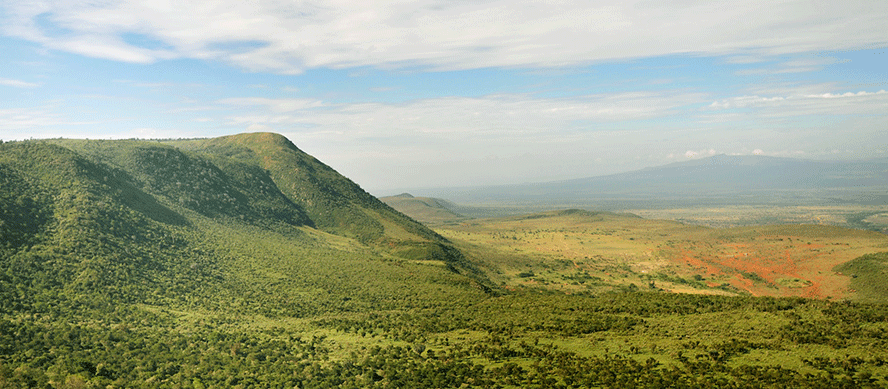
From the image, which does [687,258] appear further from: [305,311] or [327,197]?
[305,311]

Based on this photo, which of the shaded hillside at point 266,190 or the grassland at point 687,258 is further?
the shaded hillside at point 266,190

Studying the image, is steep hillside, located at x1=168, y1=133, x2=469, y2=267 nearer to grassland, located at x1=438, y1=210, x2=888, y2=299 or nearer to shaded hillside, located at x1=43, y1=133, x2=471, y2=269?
shaded hillside, located at x1=43, y1=133, x2=471, y2=269

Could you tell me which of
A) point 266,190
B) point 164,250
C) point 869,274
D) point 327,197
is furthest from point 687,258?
point 164,250

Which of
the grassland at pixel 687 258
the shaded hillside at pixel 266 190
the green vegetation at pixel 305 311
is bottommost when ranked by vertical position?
the grassland at pixel 687 258

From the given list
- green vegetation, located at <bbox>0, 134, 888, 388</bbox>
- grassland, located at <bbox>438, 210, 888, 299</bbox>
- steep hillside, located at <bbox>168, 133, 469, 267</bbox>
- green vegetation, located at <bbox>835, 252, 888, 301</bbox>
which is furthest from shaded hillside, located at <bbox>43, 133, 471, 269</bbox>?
green vegetation, located at <bbox>835, 252, 888, 301</bbox>

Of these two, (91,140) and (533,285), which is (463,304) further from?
(91,140)

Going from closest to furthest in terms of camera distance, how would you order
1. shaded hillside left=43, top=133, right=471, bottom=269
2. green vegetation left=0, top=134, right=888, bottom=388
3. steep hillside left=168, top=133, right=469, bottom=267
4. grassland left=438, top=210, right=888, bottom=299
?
green vegetation left=0, top=134, right=888, bottom=388
grassland left=438, top=210, right=888, bottom=299
shaded hillside left=43, top=133, right=471, bottom=269
steep hillside left=168, top=133, right=469, bottom=267

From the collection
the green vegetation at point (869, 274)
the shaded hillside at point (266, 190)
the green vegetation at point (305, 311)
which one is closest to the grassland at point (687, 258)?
the green vegetation at point (869, 274)

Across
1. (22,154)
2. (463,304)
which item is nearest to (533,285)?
(463,304)

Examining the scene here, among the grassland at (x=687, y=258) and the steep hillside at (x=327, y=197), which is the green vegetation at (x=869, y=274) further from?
the steep hillside at (x=327, y=197)

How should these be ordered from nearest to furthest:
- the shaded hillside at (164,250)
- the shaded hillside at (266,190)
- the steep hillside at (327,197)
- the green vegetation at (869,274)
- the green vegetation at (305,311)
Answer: the green vegetation at (305,311), the shaded hillside at (164,250), the green vegetation at (869,274), the shaded hillside at (266,190), the steep hillside at (327,197)
